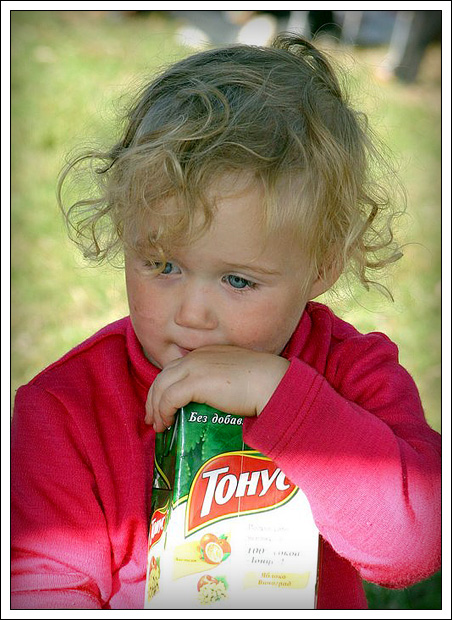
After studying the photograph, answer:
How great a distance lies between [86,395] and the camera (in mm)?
1768

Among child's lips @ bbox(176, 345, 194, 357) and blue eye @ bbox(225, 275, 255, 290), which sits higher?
blue eye @ bbox(225, 275, 255, 290)

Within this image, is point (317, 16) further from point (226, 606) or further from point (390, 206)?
point (226, 606)

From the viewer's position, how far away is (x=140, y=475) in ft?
5.64

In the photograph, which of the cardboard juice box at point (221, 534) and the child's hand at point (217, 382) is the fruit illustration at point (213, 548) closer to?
the cardboard juice box at point (221, 534)

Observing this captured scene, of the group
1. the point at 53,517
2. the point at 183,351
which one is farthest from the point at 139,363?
the point at 53,517

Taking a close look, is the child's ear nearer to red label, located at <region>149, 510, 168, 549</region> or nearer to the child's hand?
the child's hand

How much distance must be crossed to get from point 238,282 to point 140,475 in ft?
1.45

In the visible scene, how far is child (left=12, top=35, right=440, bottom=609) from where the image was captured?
1.61m

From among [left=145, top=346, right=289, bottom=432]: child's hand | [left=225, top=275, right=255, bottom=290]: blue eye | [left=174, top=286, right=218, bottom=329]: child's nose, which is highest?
[left=225, top=275, right=255, bottom=290]: blue eye

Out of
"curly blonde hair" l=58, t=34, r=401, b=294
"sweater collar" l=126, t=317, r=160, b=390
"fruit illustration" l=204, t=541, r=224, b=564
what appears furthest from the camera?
"sweater collar" l=126, t=317, r=160, b=390

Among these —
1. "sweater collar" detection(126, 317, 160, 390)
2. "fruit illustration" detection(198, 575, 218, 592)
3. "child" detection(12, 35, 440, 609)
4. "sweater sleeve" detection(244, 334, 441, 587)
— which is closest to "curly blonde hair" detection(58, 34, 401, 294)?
"child" detection(12, 35, 440, 609)

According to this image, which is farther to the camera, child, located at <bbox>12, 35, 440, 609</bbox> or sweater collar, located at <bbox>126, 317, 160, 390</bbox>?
sweater collar, located at <bbox>126, 317, 160, 390</bbox>

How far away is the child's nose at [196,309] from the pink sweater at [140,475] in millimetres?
194

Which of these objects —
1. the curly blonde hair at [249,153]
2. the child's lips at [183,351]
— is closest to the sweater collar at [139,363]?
the child's lips at [183,351]
